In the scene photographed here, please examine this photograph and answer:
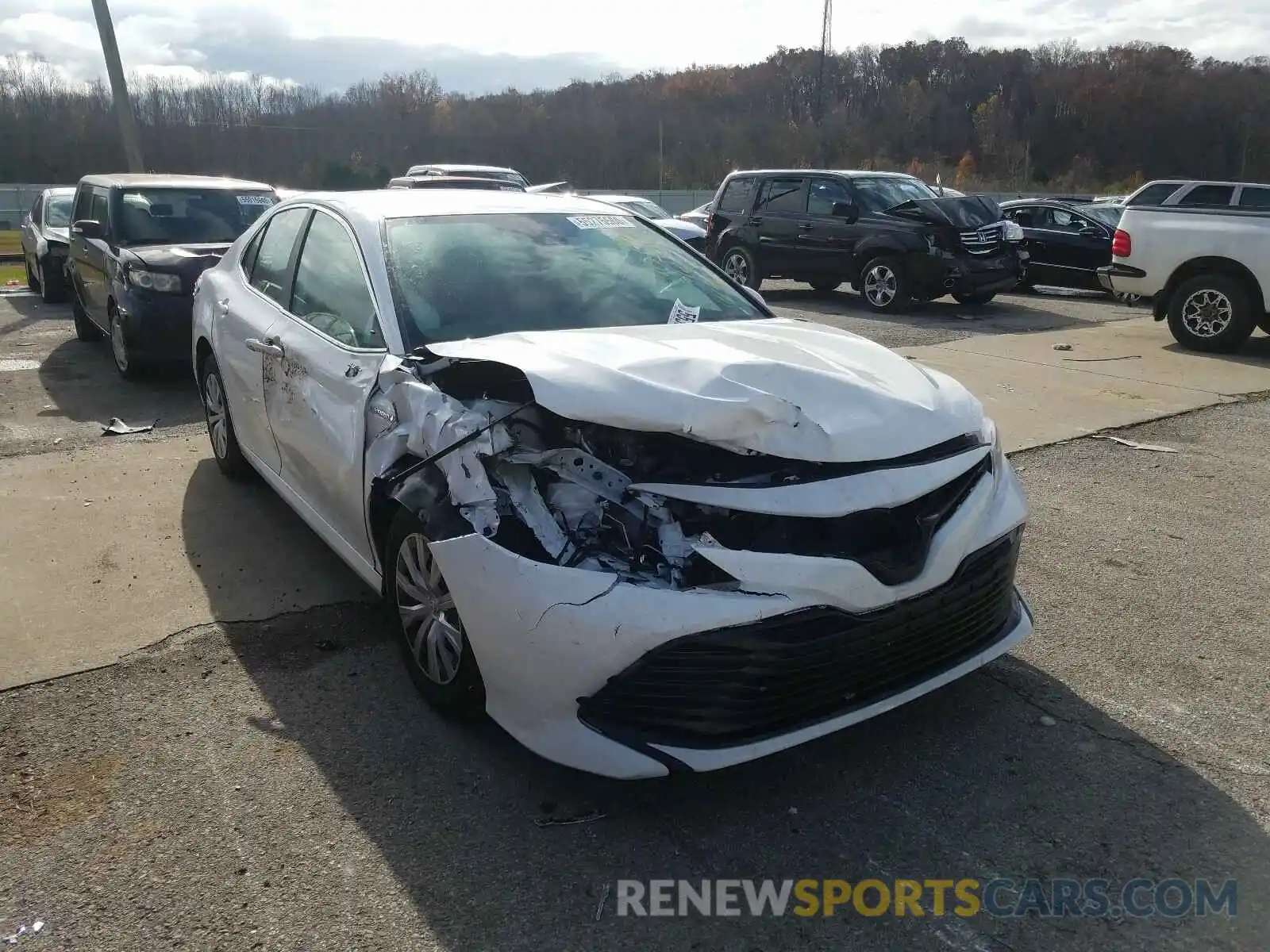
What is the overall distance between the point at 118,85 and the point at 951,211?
43.6 ft

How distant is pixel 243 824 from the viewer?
2.72m

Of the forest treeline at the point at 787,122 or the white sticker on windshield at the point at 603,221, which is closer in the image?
the white sticker on windshield at the point at 603,221

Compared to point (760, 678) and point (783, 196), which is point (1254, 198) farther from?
point (760, 678)

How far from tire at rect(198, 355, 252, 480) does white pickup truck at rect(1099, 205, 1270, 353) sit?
939cm

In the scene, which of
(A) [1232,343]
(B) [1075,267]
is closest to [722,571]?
(A) [1232,343]

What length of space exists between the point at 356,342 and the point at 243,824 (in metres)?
1.70

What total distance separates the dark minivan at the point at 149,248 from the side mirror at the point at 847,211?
770 cm

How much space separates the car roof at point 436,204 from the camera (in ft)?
13.1

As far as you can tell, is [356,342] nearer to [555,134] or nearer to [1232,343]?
[1232,343]

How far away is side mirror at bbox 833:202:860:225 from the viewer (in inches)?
534

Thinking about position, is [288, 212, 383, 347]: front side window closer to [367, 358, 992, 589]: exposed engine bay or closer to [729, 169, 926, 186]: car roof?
[367, 358, 992, 589]: exposed engine bay

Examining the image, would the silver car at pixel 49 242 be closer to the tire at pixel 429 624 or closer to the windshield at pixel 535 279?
the windshield at pixel 535 279

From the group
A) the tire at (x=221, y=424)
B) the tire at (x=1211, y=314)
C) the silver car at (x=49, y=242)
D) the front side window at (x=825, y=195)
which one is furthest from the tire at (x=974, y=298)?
the silver car at (x=49, y=242)

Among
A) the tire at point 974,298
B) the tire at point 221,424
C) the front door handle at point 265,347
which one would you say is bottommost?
the tire at point 974,298
